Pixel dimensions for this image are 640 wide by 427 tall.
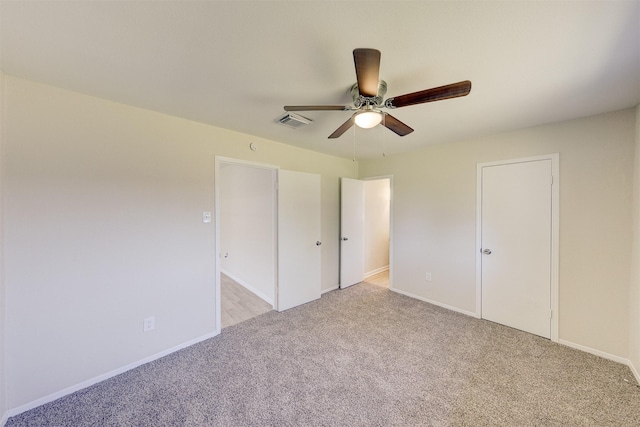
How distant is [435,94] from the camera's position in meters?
1.37

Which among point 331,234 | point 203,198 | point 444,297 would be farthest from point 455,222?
point 203,198

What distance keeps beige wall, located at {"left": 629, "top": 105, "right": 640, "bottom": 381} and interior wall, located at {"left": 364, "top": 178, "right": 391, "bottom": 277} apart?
300cm

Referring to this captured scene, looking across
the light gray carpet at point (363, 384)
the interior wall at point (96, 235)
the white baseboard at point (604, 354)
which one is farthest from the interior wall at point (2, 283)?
Answer: the white baseboard at point (604, 354)

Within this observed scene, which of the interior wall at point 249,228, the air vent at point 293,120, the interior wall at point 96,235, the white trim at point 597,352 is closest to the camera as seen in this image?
the interior wall at point 96,235

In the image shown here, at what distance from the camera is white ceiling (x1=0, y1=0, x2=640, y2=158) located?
42.6 inches

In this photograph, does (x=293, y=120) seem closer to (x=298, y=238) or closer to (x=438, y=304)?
(x=298, y=238)

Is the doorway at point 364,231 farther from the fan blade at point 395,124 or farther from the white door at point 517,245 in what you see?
the fan blade at point 395,124

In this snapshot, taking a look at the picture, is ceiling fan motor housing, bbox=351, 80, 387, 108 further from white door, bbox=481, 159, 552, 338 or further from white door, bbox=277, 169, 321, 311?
white door, bbox=481, 159, 552, 338

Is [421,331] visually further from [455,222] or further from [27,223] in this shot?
[27,223]

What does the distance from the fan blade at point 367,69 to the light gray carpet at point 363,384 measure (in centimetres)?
218

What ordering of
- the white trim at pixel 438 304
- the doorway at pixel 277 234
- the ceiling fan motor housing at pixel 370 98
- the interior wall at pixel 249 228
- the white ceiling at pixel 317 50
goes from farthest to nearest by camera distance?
the interior wall at pixel 249 228, the doorway at pixel 277 234, the white trim at pixel 438 304, the ceiling fan motor housing at pixel 370 98, the white ceiling at pixel 317 50

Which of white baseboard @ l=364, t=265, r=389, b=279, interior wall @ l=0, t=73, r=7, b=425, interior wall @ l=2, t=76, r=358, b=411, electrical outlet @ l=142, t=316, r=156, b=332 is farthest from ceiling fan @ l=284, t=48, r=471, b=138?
white baseboard @ l=364, t=265, r=389, b=279

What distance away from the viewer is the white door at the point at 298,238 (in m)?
3.22

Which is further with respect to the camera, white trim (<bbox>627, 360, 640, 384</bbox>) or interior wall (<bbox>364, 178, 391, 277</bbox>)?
interior wall (<bbox>364, 178, 391, 277</bbox>)
